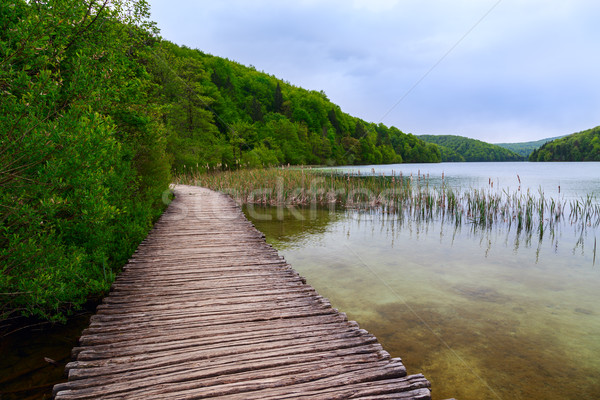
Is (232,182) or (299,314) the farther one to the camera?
(232,182)

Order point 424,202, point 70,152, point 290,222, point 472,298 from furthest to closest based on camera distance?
point 424,202, point 290,222, point 472,298, point 70,152

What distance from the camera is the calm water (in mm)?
3398

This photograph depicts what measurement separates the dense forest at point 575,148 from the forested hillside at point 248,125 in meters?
32.7

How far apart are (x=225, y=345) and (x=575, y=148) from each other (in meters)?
95.4

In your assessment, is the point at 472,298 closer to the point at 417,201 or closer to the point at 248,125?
the point at 417,201

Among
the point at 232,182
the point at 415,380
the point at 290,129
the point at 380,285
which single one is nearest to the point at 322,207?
the point at 232,182

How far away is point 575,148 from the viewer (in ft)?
237

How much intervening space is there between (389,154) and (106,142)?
324ft

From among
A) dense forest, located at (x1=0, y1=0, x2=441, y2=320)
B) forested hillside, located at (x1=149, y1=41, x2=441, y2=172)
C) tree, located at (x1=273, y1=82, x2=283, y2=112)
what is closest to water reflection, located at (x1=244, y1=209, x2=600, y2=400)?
dense forest, located at (x1=0, y1=0, x2=441, y2=320)

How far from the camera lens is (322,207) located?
1428cm

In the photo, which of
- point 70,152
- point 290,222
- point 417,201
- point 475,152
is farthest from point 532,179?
point 475,152

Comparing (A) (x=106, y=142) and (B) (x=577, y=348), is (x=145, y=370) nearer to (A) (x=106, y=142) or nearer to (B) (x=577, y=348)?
(A) (x=106, y=142)

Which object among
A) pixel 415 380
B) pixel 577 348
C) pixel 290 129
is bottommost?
pixel 577 348

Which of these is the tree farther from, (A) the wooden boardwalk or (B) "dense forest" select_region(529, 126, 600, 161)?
(A) the wooden boardwalk
